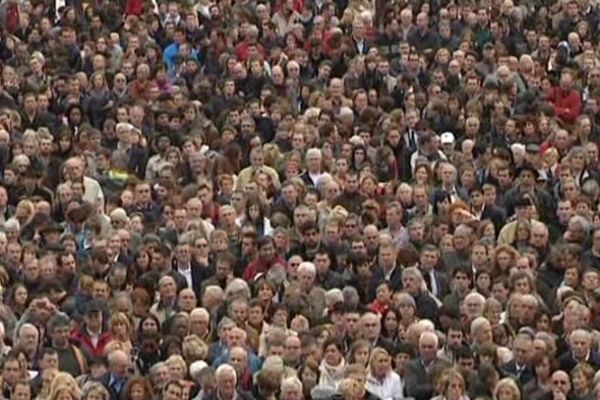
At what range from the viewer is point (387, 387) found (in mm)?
16359

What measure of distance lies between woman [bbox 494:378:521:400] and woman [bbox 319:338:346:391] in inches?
47.1

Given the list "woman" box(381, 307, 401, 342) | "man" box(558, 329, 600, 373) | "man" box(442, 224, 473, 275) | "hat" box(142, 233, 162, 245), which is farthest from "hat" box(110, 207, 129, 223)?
"man" box(558, 329, 600, 373)

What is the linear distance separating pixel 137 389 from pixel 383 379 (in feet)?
6.09

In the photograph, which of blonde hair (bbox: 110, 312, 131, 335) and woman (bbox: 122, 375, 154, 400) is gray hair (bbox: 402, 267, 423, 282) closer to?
blonde hair (bbox: 110, 312, 131, 335)

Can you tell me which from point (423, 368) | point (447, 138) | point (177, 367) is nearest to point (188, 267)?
point (177, 367)

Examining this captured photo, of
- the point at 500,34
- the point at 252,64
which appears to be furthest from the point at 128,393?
the point at 500,34

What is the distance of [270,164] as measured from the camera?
21281 millimetres

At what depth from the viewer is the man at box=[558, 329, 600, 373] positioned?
54.7ft

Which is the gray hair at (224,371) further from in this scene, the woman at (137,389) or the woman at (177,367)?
the woman at (137,389)

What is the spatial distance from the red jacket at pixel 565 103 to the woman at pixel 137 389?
326 inches

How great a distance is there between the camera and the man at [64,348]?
16.5 meters

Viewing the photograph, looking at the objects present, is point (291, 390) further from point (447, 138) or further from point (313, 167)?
point (447, 138)

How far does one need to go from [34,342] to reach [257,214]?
363 cm

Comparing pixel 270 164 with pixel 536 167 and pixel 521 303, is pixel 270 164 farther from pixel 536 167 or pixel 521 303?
pixel 521 303
